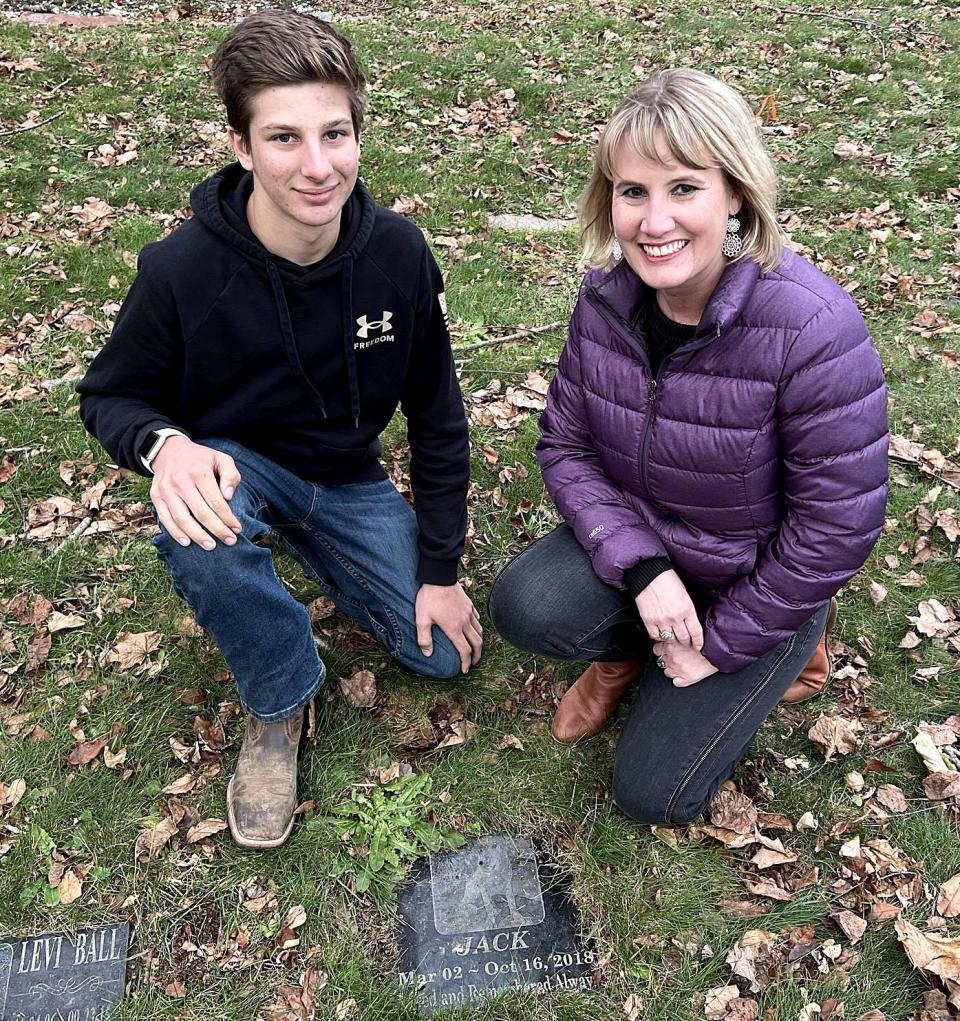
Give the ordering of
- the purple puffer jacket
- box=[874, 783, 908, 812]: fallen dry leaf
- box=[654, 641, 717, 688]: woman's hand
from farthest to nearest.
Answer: box=[874, 783, 908, 812]: fallen dry leaf → box=[654, 641, 717, 688]: woman's hand → the purple puffer jacket

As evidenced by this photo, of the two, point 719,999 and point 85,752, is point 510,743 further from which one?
point 85,752

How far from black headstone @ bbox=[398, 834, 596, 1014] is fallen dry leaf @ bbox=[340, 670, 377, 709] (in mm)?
672

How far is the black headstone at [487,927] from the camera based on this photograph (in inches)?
94.5

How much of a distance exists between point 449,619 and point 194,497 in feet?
3.83

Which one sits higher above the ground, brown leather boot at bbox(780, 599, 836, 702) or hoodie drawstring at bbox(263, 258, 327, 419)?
hoodie drawstring at bbox(263, 258, 327, 419)

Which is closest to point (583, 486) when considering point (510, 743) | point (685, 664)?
point (685, 664)

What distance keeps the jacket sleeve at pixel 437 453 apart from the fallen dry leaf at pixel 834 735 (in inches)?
58.7

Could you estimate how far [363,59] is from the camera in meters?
8.65

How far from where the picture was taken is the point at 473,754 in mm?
2932

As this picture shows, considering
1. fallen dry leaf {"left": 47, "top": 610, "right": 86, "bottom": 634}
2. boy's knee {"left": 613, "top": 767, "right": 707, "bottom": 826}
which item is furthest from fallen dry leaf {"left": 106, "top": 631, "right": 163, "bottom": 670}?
boy's knee {"left": 613, "top": 767, "right": 707, "bottom": 826}

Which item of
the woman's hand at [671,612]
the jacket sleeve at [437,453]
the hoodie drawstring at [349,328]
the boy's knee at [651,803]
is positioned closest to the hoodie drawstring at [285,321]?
the hoodie drawstring at [349,328]

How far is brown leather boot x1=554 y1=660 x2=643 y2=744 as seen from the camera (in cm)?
287

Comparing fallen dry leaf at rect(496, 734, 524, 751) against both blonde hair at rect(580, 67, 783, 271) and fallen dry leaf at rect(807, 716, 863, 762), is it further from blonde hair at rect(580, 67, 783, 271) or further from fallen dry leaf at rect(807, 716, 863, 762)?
blonde hair at rect(580, 67, 783, 271)

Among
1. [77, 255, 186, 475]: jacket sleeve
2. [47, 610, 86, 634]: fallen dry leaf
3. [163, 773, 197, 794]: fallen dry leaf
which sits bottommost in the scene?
[163, 773, 197, 794]: fallen dry leaf
